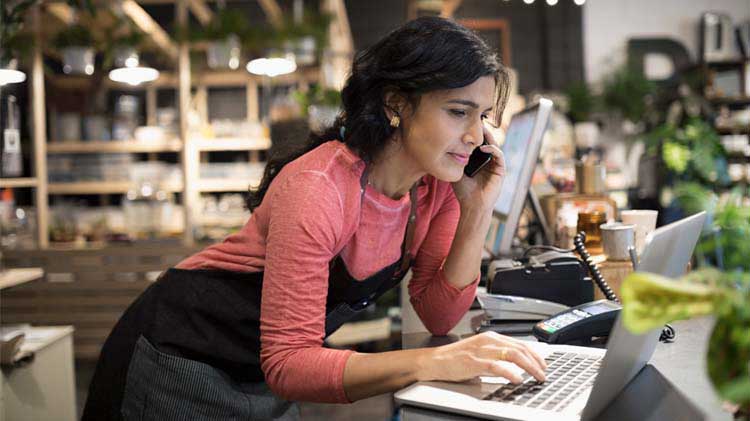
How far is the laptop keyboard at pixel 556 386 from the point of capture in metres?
1.00

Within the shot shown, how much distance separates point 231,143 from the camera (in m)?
6.11

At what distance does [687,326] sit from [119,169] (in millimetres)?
5491

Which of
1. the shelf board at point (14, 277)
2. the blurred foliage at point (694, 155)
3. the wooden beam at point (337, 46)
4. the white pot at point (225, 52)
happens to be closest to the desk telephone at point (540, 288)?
the shelf board at point (14, 277)

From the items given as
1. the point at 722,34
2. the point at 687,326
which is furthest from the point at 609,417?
the point at 722,34

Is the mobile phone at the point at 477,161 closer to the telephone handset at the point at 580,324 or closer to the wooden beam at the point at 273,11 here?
the telephone handset at the point at 580,324

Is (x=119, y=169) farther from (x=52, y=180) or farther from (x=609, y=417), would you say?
(x=609, y=417)

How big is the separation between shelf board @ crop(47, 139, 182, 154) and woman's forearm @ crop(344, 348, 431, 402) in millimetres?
5112

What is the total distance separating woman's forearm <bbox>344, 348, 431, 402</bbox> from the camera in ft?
3.75

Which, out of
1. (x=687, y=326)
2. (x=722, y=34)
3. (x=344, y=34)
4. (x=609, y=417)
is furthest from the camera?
(x=722, y=34)

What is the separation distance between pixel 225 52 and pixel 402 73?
465 cm

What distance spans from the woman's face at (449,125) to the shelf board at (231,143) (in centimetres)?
470

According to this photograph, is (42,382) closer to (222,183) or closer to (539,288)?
(539,288)

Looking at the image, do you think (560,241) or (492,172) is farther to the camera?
(560,241)

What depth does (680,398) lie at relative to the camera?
95 centimetres
